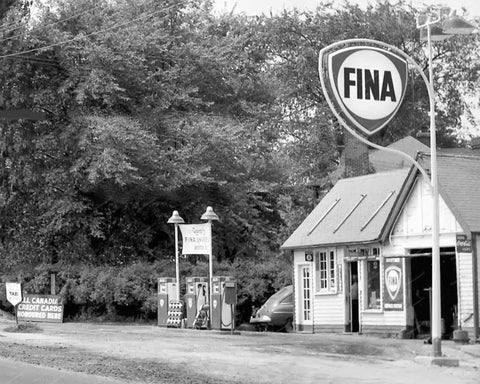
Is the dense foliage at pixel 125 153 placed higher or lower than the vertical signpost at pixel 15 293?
higher

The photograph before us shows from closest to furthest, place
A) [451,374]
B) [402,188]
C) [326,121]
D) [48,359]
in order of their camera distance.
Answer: [451,374] → [48,359] → [402,188] → [326,121]

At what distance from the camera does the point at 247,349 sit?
20.9 metres

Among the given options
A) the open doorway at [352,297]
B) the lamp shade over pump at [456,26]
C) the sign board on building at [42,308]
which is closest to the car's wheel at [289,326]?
the open doorway at [352,297]

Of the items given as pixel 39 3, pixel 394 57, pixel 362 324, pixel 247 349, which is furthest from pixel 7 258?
pixel 394 57

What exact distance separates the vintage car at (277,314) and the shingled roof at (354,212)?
248cm

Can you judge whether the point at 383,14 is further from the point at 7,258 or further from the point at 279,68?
the point at 7,258

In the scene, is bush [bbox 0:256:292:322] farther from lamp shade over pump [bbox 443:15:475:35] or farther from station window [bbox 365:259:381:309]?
lamp shade over pump [bbox 443:15:475:35]

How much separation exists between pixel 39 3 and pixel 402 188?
19.1 m

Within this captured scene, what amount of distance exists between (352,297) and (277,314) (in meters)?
3.64

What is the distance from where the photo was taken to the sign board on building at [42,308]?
110 ft

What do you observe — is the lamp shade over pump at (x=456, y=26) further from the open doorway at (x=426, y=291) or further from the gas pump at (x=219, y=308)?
the gas pump at (x=219, y=308)

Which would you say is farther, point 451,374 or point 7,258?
point 7,258

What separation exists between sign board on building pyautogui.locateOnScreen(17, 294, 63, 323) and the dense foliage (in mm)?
1061

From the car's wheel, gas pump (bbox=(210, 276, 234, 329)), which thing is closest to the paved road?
gas pump (bbox=(210, 276, 234, 329))
